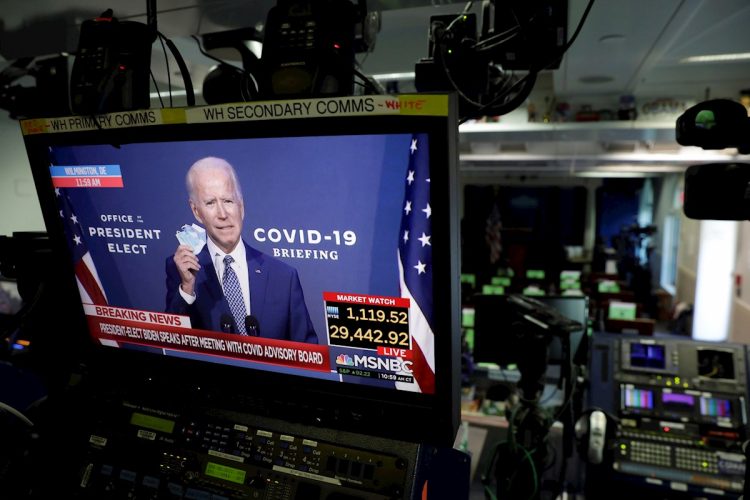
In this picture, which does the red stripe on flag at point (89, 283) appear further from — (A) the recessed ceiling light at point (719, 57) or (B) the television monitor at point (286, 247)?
(A) the recessed ceiling light at point (719, 57)

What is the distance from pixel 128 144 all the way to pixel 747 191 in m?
1.52

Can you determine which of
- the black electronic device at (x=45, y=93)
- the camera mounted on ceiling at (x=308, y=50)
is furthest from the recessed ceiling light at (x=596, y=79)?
the black electronic device at (x=45, y=93)

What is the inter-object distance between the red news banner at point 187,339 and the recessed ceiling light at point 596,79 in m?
3.80

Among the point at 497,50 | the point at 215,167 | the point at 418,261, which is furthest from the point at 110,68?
the point at 497,50

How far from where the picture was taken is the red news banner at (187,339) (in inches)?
46.2

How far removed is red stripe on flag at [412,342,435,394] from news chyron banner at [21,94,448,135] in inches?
19.0

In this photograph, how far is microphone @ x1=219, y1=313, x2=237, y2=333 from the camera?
3.99ft

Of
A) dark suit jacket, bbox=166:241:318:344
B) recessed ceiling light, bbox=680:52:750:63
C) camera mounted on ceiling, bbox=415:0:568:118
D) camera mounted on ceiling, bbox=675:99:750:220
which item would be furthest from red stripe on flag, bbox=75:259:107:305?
recessed ceiling light, bbox=680:52:750:63

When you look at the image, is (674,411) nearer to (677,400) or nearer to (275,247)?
(677,400)

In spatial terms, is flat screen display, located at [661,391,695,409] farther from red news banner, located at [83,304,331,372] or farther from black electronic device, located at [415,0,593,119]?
red news banner, located at [83,304,331,372]

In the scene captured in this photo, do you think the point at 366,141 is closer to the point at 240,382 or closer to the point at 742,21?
the point at 240,382

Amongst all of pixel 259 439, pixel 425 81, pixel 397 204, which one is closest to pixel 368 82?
pixel 425 81

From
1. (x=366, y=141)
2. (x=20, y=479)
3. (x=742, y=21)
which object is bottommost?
(x=20, y=479)

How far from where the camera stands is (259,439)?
1.21 m
